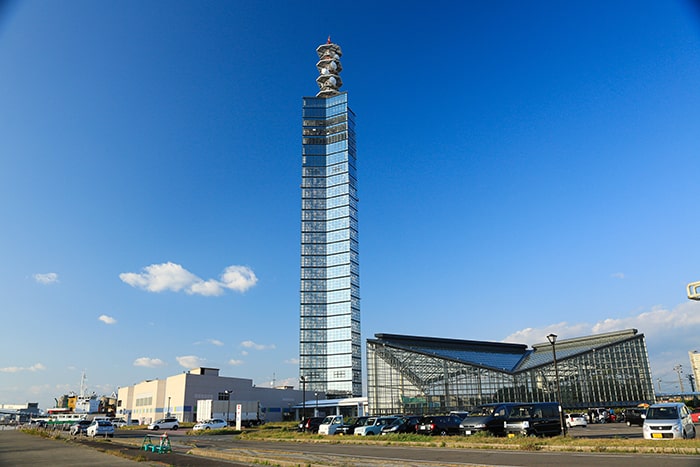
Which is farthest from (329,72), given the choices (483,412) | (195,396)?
(483,412)

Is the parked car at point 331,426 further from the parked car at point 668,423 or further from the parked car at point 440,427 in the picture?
the parked car at point 668,423

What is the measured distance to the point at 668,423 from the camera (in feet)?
71.7

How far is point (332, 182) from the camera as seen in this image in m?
174

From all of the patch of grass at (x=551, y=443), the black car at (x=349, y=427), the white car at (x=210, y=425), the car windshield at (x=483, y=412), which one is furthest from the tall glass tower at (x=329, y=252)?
the patch of grass at (x=551, y=443)

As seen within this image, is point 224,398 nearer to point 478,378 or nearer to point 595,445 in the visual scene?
point 478,378

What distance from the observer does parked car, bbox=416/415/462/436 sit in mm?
34312

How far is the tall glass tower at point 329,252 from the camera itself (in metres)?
159

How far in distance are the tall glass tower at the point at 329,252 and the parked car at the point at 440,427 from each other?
120m

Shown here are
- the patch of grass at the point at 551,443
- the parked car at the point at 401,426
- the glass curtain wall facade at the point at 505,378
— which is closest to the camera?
the patch of grass at the point at 551,443

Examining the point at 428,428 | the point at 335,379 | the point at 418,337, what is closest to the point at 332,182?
the point at 335,379

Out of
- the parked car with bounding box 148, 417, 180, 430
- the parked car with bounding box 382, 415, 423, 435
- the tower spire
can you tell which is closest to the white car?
the parked car with bounding box 148, 417, 180, 430

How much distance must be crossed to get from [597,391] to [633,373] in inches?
288

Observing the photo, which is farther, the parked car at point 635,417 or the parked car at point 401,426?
the parked car at point 635,417

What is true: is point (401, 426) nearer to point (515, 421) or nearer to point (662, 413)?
point (515, 421)
